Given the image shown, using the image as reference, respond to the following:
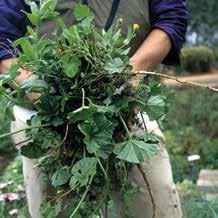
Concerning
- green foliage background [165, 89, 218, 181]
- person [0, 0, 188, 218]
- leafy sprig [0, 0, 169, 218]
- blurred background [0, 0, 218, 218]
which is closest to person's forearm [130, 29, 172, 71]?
person [0, 0, 188, 218]

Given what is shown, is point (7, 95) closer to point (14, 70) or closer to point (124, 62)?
point (14, 70)

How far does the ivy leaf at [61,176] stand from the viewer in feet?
7.58

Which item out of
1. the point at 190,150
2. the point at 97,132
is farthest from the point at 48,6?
the point at 190,150

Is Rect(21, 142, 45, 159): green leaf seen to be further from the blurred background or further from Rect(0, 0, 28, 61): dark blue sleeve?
Rect(0, 0, 28, 61): dark blue sleeve

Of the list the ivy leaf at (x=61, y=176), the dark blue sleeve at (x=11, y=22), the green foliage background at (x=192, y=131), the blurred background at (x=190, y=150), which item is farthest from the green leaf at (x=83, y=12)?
the green foliage background at (x=192, y=131)

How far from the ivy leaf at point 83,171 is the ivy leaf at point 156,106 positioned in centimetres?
24

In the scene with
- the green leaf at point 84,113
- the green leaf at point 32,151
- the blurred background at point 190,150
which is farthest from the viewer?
the blurred background at point 190,150

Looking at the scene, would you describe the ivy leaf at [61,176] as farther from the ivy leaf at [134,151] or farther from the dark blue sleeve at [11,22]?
the dark blue sleeve at [11,22]

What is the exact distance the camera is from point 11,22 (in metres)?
3.05

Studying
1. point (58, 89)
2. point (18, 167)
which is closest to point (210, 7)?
point (18, 167)

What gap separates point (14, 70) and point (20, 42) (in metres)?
0.09

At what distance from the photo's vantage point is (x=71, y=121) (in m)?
2.26

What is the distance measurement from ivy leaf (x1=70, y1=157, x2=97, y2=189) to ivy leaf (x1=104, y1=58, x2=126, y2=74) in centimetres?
28

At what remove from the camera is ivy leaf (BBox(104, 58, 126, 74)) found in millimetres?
2234
